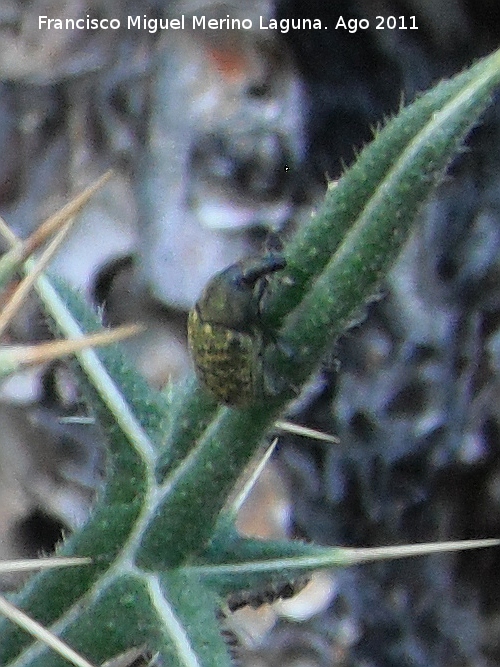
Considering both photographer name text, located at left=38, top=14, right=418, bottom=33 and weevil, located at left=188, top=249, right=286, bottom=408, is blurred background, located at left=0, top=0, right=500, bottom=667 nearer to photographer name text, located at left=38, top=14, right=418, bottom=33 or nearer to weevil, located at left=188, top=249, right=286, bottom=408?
photographer name text, located at left=38, top=14, right=418, bottom=33

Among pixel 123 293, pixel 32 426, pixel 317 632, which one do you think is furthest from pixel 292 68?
pixel 317 632

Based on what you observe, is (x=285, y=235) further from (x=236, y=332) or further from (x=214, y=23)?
(x=236, y=332)

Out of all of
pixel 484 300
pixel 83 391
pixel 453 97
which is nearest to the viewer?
pixel 453 97

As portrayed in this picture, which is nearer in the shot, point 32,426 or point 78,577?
point 78,577

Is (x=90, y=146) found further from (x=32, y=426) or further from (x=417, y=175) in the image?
(x=417, y=175)

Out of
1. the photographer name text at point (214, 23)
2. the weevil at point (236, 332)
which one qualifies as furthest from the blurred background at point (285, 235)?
the weevil at point (236, 332)

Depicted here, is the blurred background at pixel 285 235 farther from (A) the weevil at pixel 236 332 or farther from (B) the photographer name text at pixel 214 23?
(A) the weevil at pixel 236 332

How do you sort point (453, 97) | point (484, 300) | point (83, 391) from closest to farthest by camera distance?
point (453, 97) → point (83, 391) → point (484, 300)
